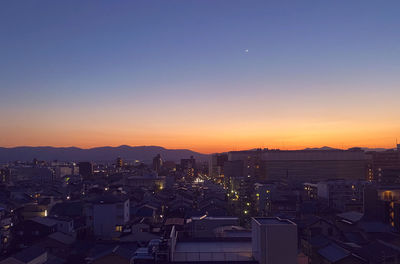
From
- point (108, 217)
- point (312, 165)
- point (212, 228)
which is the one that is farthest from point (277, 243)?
point (312, 165)

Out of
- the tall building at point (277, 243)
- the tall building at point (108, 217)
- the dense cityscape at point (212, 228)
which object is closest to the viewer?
the tall building at point (277, 243)

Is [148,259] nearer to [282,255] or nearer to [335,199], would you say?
[282,255]

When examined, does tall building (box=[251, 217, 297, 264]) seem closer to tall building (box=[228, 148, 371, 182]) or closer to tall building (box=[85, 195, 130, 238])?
tall building (box=[85, 195, 130, 238])

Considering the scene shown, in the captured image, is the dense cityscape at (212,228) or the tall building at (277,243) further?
the dense cityscape at (212,228)

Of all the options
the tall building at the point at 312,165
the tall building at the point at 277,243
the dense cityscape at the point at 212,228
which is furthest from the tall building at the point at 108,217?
the tall building at the point at 312,165

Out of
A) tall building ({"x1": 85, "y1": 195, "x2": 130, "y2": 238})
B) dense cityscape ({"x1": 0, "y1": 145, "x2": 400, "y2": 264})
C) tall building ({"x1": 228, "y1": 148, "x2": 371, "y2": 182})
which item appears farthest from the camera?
tall building ({"x1": 228, "y1": 148, "x2": 371, "y2": 182})

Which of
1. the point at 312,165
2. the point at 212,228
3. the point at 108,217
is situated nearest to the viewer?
the point at 212,228

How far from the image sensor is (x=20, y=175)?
3910 inches

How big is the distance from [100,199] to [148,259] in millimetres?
20550

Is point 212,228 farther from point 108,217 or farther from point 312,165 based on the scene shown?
point 312,165

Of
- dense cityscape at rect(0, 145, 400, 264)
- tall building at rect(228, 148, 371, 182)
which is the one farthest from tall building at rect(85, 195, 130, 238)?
tall building at rect(228, 148, 371, 182)

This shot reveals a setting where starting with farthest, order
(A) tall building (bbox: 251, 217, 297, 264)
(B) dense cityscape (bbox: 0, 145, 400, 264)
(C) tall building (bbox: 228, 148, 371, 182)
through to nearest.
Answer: (C) tall building (bbox: 228, 148, 371, 182)
(B) dense cityscape (bbox: 0, 145, 400, 264)
(A) tall building (bbox: 251, 217, 297, 264)

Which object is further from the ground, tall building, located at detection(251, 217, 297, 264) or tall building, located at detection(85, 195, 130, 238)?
tall building, located at detection(251, 217, 297, 264)

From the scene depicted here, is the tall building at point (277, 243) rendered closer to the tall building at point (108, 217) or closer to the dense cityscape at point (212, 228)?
the dense cityscape at point (212, 228)
